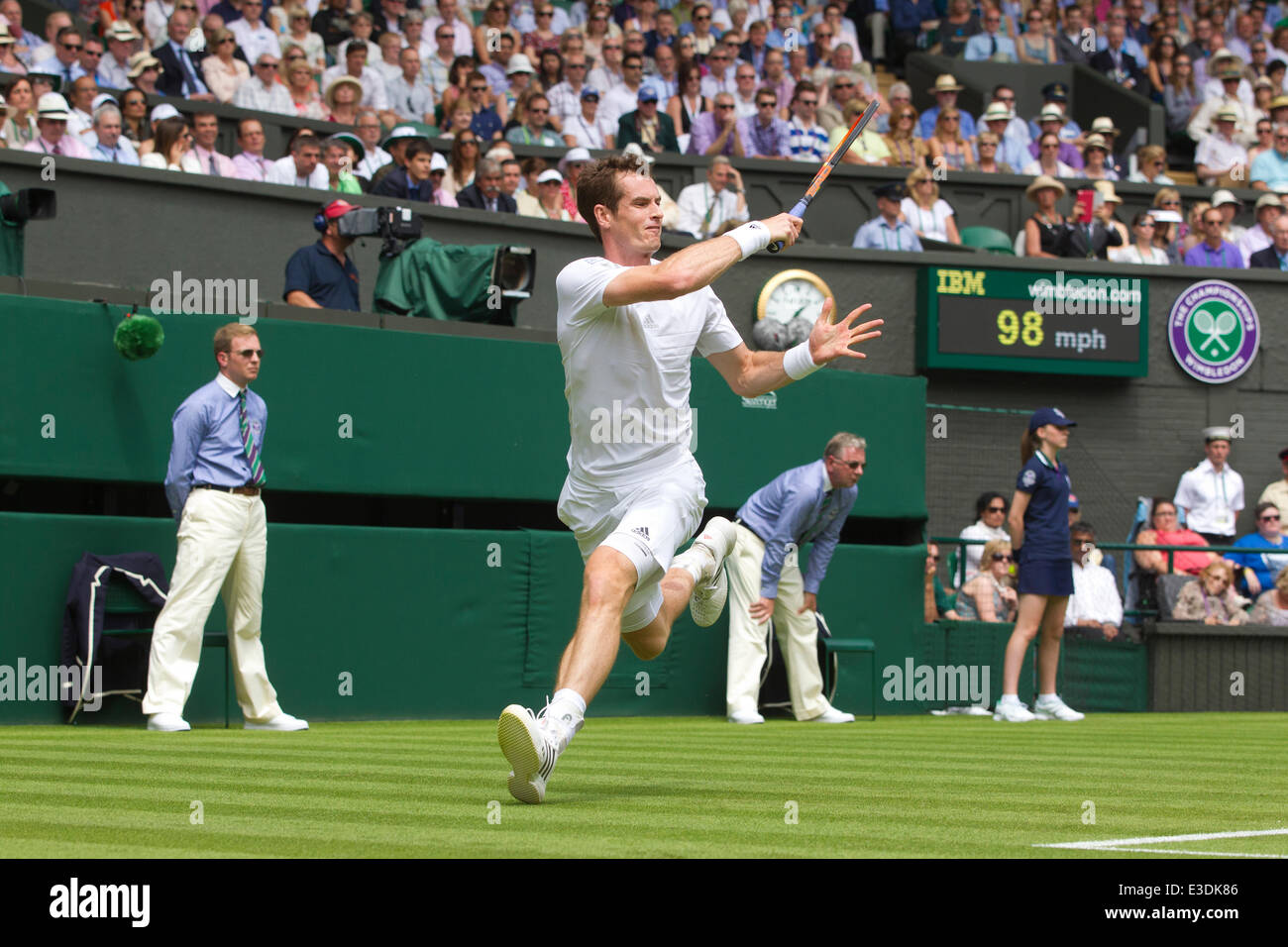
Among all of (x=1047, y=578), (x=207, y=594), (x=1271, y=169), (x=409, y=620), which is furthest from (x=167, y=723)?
(x=1271, y=169)

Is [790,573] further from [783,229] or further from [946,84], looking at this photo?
[946,84]

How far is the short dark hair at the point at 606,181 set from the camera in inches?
242

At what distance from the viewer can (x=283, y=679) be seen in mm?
11391

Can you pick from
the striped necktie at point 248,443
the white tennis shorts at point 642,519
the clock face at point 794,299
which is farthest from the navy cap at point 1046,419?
the white tennis shorts at point 642,519

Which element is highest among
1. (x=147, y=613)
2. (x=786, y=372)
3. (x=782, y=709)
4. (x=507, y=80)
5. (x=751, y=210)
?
(x=507, y=80)

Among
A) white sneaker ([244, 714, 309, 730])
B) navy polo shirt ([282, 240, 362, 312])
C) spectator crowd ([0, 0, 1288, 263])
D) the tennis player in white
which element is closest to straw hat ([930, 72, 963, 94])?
spectator crowd ([0, 0, 1288, 263])

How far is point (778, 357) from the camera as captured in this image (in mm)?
6492

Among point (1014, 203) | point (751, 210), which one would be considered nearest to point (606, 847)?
point (751, 210)

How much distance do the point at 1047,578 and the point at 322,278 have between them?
5375mm

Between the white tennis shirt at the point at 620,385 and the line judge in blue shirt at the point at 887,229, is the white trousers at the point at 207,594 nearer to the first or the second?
the white tennis shirt at the point at 620,385

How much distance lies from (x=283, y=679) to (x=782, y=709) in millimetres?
4064

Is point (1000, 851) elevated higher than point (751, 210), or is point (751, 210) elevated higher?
point (751, 210)
